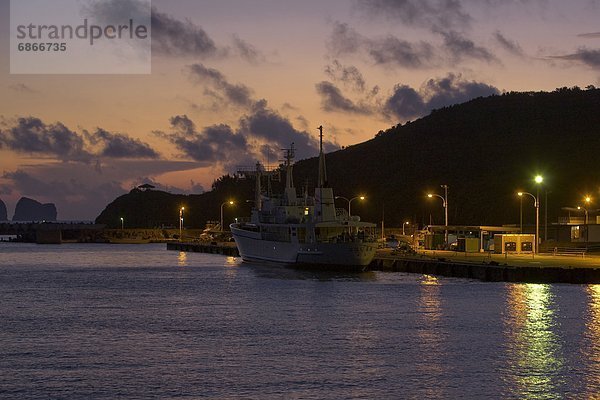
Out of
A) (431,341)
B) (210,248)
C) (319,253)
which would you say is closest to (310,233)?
(319,253)

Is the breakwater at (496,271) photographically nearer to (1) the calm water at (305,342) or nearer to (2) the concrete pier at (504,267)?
(2) the concrete pier at (504,267)

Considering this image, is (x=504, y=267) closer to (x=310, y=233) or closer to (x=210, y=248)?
(x=310, y=233)

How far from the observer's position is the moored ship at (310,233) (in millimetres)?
92438

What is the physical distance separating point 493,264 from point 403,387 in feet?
160

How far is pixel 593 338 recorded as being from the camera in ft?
153

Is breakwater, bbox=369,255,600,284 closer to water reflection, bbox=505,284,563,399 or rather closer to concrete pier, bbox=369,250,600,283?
concrete pier, bbox=369,250,600,283

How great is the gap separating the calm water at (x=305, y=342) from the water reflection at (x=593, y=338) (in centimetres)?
10

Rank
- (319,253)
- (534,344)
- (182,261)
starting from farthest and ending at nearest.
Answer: (182,261)
(319,253)
(534,344)

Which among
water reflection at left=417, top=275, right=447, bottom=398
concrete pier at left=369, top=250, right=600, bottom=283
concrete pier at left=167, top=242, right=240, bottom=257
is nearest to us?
water reflection at left=417, top=275, right=447, bottom=398

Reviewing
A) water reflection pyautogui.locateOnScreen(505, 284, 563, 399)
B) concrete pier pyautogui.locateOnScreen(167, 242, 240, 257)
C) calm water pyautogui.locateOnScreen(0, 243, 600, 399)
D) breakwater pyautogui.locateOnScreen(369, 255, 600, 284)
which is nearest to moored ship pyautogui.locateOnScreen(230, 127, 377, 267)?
breakwater pyautogui.locateOnScreen(369, 255, 600, 284)

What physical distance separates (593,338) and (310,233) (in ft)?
168

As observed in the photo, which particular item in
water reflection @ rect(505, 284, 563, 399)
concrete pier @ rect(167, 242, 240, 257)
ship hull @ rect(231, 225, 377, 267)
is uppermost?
ship hull @ rect(231, 225, 377, 267)

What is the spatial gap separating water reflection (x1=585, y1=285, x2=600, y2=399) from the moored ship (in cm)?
2704

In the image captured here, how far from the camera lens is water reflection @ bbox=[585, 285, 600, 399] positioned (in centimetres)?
3438
